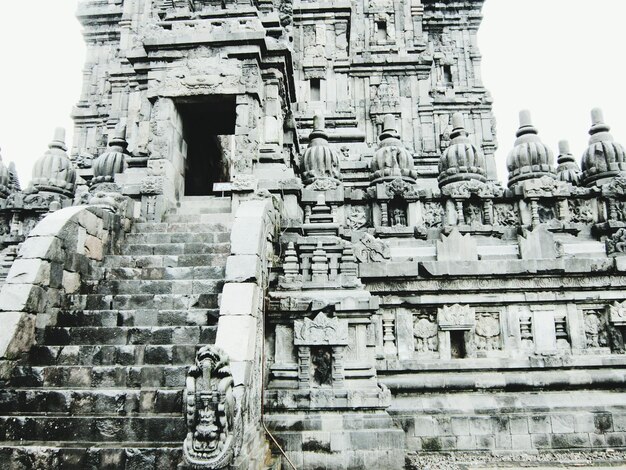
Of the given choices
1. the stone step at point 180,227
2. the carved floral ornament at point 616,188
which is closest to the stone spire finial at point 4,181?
the stone step at point 180,227

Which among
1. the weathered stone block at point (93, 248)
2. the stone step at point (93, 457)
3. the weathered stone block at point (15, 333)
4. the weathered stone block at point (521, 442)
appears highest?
the weathered stone block at point (93, 248)

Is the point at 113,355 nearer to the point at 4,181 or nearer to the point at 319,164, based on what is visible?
the point at 319,164

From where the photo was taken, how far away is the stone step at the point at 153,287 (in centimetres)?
714

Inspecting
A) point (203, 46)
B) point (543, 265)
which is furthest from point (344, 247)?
point (203, 46)

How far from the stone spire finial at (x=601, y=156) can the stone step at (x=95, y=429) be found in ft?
33.2

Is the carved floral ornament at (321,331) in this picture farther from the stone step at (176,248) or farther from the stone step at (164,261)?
the stone step at (176,248)

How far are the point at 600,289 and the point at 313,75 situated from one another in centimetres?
1541

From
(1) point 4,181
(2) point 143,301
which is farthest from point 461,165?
(1) point 4,181

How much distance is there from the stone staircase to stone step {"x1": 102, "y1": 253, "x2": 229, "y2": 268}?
0.6 inches

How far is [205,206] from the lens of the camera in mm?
10312

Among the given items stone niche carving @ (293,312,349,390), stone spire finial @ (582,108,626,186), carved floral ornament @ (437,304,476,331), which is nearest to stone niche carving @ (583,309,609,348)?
carved floral ornament @ (437,304,476,331)

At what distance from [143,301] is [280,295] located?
1.99 metres

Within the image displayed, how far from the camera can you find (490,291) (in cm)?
862

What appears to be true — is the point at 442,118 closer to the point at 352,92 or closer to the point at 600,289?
the point at 352,92
